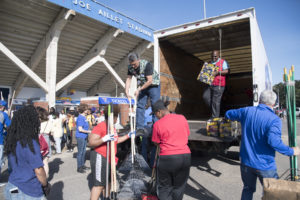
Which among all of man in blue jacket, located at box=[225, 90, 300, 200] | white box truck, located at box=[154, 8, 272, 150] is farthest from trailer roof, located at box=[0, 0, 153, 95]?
man in blue jacket, located at box=[225, 90, 300, 200]

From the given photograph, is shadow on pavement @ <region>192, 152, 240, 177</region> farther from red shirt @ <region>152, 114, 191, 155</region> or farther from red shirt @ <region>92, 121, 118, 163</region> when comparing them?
red shirt @ <region>92, 121, 118, 163</region>

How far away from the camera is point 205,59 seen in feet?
27.6

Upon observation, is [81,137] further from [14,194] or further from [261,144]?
[261,144]

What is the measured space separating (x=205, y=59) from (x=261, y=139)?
20.8 ft

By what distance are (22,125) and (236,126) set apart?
3.26 metres

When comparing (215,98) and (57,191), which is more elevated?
(215,98)

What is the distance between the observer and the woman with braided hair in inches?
79.4

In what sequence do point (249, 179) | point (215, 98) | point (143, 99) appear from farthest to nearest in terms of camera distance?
point (215, 98)
point (143, 99)
point (249, 179)

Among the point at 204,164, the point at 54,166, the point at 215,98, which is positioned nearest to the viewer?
the point at 215,98

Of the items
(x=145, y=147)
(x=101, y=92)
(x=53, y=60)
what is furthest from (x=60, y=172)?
(x=101, y=92)

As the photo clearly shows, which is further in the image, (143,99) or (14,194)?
(143,99)

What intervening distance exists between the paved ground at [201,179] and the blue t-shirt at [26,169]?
6.19 feet

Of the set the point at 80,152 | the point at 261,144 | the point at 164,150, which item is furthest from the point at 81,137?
the point at 261,144

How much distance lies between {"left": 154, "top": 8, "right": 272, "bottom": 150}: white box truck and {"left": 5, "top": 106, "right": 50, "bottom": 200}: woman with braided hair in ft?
8.77
